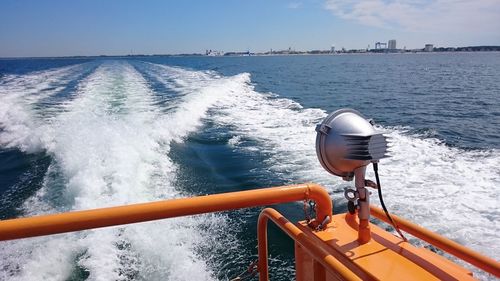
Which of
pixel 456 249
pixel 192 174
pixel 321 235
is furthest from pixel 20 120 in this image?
pixel 456 249

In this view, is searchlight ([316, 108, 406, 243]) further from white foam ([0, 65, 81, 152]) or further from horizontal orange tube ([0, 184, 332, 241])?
white foam ([0, 65, 81, 152])

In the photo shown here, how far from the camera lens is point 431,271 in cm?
172

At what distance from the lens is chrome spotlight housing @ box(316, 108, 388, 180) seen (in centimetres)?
181

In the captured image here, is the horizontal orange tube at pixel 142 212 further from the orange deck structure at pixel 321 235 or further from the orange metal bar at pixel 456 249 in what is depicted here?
the orange metal bar at pixel 456 249

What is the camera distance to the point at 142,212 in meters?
1.59

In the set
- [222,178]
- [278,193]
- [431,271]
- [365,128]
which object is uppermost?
[365,128]

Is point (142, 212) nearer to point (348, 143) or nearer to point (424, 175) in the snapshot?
point (348, 143)

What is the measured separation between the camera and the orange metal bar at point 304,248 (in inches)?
54.1

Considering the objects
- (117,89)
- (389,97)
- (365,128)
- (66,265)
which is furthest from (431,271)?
(389,97)

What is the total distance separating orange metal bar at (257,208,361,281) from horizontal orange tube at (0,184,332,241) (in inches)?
5.9

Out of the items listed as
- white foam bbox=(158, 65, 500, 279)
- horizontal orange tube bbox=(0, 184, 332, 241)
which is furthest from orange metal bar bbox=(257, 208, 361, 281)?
white foam bbox=(158, 65, 500, 279)

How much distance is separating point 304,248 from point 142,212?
2.35ft

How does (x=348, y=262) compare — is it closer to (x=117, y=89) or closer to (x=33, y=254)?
(x=33, y=254)

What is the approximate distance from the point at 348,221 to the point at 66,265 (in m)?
3.26
